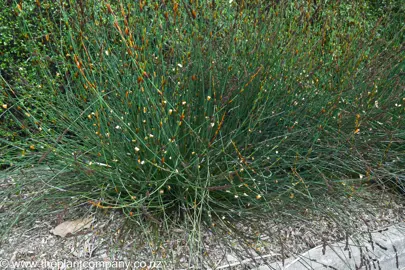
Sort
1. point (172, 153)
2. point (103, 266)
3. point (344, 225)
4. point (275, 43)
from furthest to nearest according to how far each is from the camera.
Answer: point (275, 43) < point (344, 225) < point (172, 153) < point (103, 266)

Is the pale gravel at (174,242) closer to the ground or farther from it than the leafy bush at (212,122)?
closer to the ground

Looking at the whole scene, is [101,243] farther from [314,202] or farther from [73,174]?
[314,202]

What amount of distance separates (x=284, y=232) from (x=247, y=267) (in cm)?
44

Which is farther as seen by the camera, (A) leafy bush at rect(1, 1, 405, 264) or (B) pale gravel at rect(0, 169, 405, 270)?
(A) leafy bush at rect(1, 1, 405, 264)

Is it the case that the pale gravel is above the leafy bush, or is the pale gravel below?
below

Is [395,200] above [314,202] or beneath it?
beneath

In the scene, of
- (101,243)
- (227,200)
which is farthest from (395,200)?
(101,243)

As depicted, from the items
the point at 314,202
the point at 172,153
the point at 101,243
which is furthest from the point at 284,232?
the point at 101,243

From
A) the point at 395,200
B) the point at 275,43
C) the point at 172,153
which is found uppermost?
the point at 275,43

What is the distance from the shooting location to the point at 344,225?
130 inches

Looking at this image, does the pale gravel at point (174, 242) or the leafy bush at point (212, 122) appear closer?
the pale gravel at point (174, 242)

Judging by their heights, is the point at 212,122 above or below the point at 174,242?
above

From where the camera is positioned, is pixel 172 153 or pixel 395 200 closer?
pixel 172 153

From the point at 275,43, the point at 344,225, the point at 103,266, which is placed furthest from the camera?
the point at 275,43
